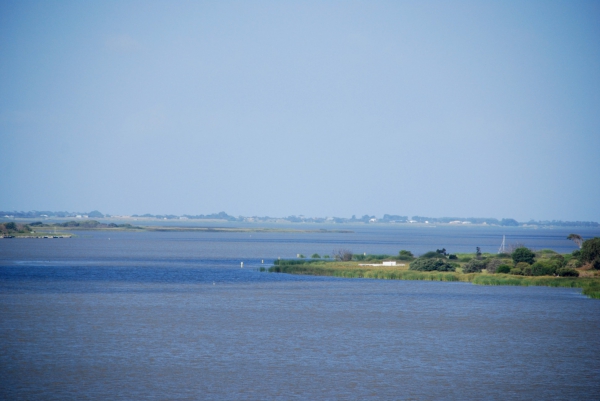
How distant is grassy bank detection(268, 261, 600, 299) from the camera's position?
222ft

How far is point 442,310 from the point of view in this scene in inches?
2064

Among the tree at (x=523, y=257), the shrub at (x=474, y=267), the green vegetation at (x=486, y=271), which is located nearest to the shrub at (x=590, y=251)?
the green vegetation at (x=486, y=271)

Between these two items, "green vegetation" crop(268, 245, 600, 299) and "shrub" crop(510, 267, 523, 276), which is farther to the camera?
"shrub" crop(510, 267, 523, 276)

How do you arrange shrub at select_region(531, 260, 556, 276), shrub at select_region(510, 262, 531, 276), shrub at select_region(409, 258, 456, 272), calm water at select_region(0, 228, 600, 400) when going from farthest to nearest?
shrub at select_region(409, 258, 456, 272)
shrub at select_region(510, 262, 531, 276)
shrub at select_region(531, 260, 556, 276)
calm water at select_region(0, 228, 600, 400)

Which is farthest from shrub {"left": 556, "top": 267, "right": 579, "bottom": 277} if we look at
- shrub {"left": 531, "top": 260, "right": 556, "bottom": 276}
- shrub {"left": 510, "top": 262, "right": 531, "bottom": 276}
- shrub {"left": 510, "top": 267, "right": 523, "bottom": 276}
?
shrub {"left": 510, "top": 267, "right": 523, "bottom": 276}

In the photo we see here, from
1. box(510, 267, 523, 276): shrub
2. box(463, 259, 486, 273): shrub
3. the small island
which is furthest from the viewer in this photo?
box(463, 259, 486, 273): shrub

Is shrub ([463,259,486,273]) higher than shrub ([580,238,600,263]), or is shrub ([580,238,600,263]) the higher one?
shrub ([580,238,600,263])

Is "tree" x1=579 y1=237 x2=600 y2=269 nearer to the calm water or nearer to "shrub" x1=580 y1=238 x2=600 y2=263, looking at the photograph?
"shrub" x1=580 y1=238 x2=600 y2=263

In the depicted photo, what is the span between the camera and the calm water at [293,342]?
29.5m

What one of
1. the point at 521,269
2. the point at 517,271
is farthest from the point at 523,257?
the point at 517,271

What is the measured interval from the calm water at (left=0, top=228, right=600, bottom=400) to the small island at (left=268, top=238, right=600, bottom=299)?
118 inches

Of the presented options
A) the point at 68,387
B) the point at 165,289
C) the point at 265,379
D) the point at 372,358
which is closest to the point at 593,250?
the point at 165,289

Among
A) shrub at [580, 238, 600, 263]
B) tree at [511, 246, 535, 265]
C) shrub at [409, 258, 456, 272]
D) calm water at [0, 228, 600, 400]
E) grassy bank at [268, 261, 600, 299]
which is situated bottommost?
calm water at [0, 228, 600, 400]

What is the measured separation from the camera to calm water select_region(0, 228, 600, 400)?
2955 centimetres
